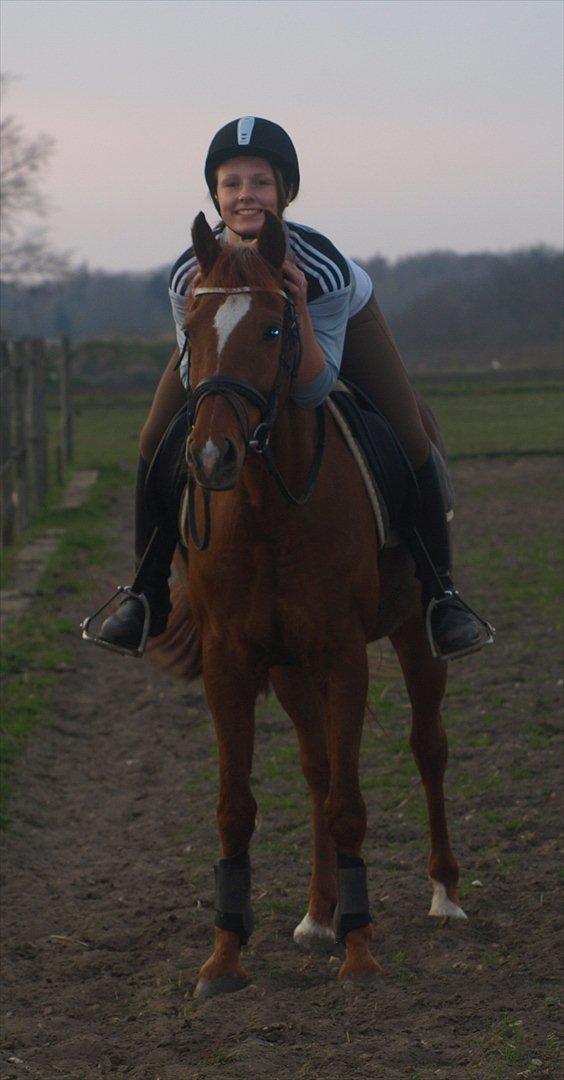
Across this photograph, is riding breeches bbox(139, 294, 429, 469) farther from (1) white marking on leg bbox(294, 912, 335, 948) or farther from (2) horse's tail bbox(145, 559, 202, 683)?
(1) white marking on leg bbox(294, 912, 335, 948)

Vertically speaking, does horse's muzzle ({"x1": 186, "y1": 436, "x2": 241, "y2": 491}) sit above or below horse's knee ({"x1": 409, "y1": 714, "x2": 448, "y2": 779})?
above

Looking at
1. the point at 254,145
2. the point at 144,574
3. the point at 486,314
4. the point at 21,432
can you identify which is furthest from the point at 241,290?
the point at 486,314

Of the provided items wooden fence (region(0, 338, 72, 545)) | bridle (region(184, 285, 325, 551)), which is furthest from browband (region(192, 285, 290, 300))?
wooden fence (region(0, 338, 72, 545))

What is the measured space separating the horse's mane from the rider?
12 cm

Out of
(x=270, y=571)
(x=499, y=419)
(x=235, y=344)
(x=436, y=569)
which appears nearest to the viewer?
(x=235, y=344)

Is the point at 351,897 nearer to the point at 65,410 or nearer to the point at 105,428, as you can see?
the point at 65,410

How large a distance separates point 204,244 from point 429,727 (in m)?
2.46

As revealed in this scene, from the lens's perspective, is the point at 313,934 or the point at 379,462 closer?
the point at 379,462

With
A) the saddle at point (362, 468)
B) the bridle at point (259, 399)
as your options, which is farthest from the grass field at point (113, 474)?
the bridle at point (259, 399)

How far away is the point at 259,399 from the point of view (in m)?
3.73

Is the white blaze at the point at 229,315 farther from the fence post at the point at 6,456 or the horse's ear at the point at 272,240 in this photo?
the fence post at the point at 6,456

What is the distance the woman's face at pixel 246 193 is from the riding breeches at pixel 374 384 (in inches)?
26.4

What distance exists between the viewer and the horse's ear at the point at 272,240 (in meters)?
3.82

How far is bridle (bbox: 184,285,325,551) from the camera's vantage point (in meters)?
3.63
